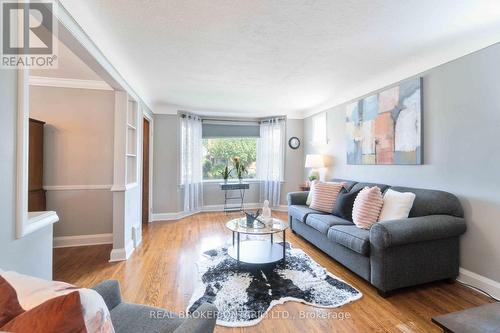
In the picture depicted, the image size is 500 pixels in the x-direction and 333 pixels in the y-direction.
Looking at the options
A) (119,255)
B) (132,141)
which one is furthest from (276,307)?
(132,141)

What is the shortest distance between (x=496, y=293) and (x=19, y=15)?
384cm

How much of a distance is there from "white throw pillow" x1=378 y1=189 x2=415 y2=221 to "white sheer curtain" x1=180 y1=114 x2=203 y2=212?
11.8 ft

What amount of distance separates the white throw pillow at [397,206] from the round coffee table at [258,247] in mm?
1056

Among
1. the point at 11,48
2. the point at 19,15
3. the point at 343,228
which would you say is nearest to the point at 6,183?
the point at 11,48

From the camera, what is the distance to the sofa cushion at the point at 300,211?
3.18m

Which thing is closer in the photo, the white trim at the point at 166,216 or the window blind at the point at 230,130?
the white trim at the point at 166,216

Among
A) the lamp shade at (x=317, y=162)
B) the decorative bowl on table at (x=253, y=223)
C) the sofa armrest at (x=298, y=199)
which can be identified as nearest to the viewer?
the decorative bowl on table at (x=253, y=223)

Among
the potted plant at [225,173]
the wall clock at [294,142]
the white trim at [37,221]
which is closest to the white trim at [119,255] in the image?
the white trim at [37,221]

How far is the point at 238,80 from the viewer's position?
10.5 feet

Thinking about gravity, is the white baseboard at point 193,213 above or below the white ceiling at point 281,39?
below

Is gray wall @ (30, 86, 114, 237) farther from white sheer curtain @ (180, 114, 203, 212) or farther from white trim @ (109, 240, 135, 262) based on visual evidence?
white sheer curtain @ (180, 114, 203, 212)

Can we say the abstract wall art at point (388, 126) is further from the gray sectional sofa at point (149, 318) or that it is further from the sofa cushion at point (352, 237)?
the gray sectional sofa at point (149, 318)

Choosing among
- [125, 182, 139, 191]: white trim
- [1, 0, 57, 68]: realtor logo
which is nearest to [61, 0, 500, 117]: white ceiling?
[1, 0, 57, 68]: realtor logo

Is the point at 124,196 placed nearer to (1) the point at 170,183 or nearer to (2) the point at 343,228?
(1) the point at 170,183
